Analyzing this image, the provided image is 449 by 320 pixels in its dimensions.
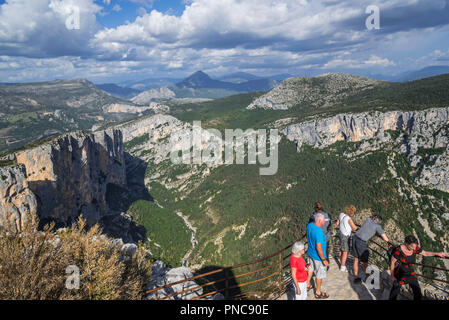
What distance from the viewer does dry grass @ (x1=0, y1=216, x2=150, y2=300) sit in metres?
8.45

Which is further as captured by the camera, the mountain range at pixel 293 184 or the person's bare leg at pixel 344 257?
the mountain range at pixel 293 184

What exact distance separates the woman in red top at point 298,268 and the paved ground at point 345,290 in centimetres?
241

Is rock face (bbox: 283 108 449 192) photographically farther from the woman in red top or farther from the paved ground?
the woman in red top

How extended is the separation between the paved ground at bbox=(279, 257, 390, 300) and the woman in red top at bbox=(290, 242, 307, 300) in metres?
2.41

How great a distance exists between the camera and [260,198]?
11406cm

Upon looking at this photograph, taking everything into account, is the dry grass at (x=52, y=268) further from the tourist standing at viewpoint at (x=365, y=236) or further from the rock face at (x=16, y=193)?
the rock face at (x=16, y=193)

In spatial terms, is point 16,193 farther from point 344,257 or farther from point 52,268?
point 344,257

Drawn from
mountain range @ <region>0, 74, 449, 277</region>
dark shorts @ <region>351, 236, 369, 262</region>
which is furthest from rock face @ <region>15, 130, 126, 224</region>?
dark shorts @ <region>351, 236, 369, 262</region>

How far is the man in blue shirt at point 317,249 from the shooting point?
442 inches

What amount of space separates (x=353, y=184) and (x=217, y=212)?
59.0m

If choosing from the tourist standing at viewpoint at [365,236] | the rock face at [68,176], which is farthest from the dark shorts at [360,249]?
the rock face at [68,176]
